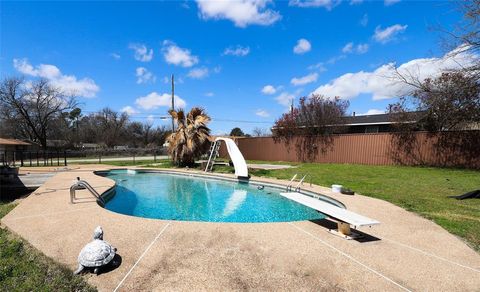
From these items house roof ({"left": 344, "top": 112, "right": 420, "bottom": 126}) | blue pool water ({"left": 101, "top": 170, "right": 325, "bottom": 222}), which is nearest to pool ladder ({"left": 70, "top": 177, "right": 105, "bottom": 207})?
blue pool water ({"left": 101, "top": 170, "right": 325, "bottom": 222})

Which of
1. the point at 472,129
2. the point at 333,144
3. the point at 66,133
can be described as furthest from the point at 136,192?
the point at 66,133

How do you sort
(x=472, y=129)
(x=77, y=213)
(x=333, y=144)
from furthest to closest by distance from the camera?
(x=333, y=144)
(x=472, y=129)
(x=77, y=213)

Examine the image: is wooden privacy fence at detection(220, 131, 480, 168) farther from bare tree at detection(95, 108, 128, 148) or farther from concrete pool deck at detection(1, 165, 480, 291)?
bare tree at detection(95, 108, 128, 148)

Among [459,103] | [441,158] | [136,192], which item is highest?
[459,103]

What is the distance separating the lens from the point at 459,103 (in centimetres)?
1220

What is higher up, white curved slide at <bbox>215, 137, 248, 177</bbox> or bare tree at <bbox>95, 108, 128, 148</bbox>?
bare tree at <bbox>95, 108, 128, 148</bbox>

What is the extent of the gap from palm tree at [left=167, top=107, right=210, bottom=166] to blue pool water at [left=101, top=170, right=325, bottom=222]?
3.28 m

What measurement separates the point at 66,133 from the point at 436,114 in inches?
1892

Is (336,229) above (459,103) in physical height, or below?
below

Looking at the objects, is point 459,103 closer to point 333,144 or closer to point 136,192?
point 333,144

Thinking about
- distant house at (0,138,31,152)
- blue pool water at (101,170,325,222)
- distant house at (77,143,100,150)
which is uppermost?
distant house at (0,138,31,152)

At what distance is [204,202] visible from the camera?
8.50 meters

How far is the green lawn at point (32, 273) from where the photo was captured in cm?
273

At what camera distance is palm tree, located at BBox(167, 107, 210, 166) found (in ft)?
50.5
